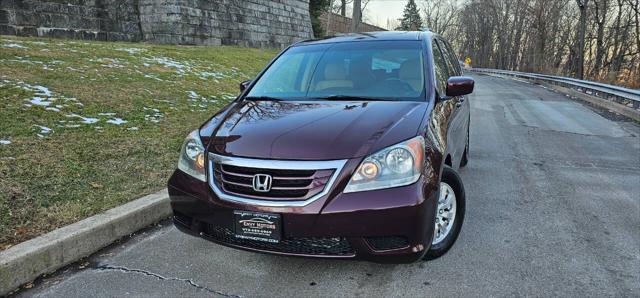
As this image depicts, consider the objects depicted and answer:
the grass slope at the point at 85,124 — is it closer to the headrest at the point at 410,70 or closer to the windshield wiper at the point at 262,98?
the windshield wiper at the point at 262,98


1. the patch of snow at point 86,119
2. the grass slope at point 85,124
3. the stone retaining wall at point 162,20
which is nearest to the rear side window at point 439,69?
the grass slope at point 85,124

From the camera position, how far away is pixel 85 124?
5953mm

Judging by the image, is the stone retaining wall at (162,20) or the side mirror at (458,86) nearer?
the side mirror at (458,86)

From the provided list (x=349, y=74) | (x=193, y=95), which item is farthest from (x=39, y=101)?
(x=349, y=74)

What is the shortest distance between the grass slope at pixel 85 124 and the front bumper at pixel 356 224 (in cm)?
182

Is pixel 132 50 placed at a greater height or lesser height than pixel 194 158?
greater

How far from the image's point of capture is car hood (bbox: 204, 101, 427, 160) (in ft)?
8.30

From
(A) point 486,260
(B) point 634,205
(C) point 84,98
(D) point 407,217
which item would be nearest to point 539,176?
(B) point 634,205

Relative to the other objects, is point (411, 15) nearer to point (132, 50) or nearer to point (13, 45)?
point (132, 50)

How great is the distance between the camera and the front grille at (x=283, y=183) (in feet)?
8.00

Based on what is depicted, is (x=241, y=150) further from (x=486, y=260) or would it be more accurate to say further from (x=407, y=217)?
(x=486, y=260)

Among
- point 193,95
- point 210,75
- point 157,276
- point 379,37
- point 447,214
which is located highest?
point 379,37

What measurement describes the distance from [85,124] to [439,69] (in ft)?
15.5

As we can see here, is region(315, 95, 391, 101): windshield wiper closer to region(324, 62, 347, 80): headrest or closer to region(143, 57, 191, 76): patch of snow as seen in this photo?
region(324, 62, 347, 80): headrest
